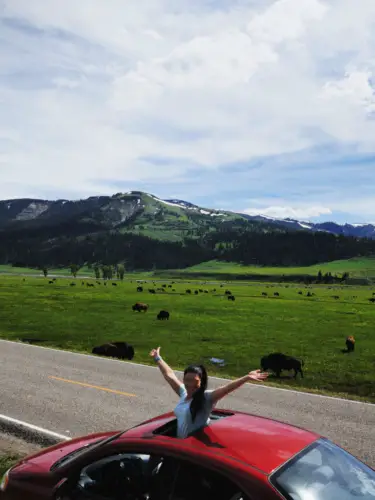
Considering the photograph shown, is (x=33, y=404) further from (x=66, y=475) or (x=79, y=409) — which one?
(x=66, y=475)

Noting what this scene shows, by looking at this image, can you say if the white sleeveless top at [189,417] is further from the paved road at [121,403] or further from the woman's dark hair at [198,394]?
the paved road at [121,403]

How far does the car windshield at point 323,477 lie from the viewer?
4309 millimetres

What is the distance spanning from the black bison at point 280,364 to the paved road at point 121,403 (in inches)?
253

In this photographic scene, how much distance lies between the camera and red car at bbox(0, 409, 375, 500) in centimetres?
438

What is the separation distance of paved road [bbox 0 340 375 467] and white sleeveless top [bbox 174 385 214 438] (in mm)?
5644

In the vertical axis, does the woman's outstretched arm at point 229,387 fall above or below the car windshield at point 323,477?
above

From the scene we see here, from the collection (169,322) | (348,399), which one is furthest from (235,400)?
(169,322)

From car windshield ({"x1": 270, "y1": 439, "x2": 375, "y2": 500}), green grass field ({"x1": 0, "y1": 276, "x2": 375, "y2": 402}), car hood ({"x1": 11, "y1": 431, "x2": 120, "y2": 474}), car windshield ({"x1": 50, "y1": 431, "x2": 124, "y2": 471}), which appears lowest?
green grass field ({"x1": 0, "y1": 276, "x2": 375, "y2": 402})

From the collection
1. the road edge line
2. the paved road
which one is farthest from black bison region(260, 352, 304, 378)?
the road edge line

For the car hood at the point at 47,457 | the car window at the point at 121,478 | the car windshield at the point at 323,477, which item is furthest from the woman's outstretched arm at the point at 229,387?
the car hood at the point at 47,457

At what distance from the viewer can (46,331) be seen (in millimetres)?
35406

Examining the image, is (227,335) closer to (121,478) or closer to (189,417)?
(189,417)

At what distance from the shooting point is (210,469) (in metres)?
4.49

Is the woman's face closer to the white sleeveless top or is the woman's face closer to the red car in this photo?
the white sleeveless top
